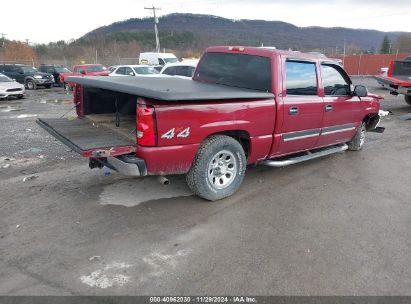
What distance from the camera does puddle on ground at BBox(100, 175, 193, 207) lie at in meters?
4.51

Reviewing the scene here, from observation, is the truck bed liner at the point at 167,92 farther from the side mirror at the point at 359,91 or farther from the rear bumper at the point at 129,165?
the side mirror at the point at 359,91

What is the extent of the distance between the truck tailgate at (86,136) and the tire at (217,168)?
2.66ft

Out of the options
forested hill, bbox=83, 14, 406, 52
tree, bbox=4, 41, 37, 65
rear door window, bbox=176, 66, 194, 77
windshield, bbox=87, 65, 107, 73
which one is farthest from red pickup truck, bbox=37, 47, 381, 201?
forested hill, bbox=83, 14, 406, 52

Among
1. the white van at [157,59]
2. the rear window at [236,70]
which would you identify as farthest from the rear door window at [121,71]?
the rear window at [236,70]

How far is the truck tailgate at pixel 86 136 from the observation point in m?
3.79

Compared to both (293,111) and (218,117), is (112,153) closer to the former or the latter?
(218,117)

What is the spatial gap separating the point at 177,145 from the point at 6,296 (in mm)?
2046

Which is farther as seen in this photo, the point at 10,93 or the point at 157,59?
the point at 157,59

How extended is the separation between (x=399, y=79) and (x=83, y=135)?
11112 mm

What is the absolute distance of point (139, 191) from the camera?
4781 mm

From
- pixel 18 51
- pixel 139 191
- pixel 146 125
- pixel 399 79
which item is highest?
pixel 18 51

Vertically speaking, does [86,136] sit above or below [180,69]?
below

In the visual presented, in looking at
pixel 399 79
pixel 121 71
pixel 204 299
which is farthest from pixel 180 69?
pixel 204 299

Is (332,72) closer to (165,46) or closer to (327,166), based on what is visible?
(327,166)
